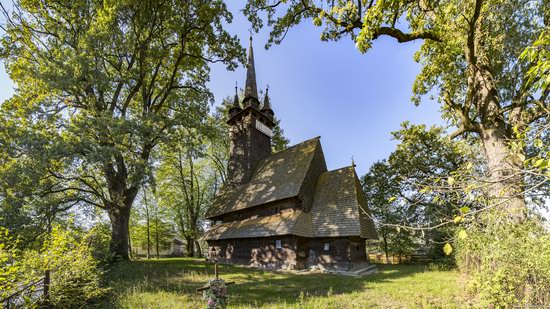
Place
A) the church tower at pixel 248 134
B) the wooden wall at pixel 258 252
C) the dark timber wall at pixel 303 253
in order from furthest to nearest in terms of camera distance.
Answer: the church tower at pixel 248 134, the wooden wall at pixel 258 252, the dark timber wall at pixel 303 253

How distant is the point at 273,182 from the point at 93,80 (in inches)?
554

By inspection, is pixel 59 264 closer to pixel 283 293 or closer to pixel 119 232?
pixel 283 293

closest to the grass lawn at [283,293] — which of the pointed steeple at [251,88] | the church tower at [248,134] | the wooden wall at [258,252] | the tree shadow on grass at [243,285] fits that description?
the tree shadow on grass at [243,285]

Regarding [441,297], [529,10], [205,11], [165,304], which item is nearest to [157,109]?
[205,11]

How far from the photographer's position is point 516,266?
18.8ft

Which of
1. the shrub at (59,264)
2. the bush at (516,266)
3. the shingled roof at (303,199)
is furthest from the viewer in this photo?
the shingled roof at (303,199)

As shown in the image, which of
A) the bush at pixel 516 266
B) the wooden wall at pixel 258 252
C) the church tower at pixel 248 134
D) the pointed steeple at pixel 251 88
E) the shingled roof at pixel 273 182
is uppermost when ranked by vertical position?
the pointed steeple at pixel 251 88

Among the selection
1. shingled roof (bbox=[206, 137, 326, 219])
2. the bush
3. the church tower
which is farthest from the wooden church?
the bush

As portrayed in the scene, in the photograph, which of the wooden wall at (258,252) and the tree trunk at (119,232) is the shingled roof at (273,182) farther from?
the tree trunk at (119,232)

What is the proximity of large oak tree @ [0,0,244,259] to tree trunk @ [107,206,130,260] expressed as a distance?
0.07 metres

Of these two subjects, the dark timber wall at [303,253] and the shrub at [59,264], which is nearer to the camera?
the shrub at [59,264]

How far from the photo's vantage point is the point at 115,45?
14180mm

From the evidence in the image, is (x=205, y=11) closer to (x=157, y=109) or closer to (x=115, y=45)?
(x=115, y=45)

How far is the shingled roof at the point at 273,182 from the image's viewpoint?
19359 mm
